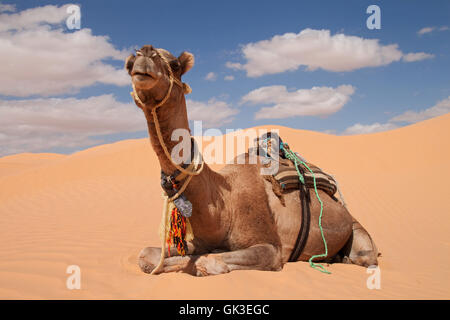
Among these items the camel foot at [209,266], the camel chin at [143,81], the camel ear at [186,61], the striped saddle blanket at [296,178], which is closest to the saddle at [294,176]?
the striped saddle blanket at [296,178]

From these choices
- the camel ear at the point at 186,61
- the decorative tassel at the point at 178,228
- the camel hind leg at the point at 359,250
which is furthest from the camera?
the camel hind leg at the point at 359,250

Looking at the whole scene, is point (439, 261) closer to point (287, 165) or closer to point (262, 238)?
point (287, 165)

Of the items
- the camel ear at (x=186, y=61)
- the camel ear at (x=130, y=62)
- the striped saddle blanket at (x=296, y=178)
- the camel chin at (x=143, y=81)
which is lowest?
the striped saddle blanket at (x=296, y=178)

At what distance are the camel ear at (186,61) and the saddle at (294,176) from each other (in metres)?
1.91

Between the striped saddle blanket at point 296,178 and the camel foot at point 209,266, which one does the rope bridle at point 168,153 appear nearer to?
the camel foot at point 209,266

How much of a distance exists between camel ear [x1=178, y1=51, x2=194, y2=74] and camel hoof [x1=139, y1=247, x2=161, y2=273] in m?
2.03

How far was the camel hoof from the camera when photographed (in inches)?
143

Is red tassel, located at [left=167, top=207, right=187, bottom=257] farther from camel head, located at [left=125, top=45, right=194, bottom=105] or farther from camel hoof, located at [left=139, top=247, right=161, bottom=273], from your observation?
camel head, located at [left=125, top=45, right=194, bottom=105]

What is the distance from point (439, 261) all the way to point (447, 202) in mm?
6619

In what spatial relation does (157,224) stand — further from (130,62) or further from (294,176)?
(130,62)

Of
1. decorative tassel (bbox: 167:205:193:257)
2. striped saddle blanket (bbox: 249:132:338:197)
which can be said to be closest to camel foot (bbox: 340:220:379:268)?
striped saddle blanket (bbox: 249:132:338:197)

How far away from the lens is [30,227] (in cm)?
724

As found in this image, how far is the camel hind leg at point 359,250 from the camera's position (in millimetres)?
4707
